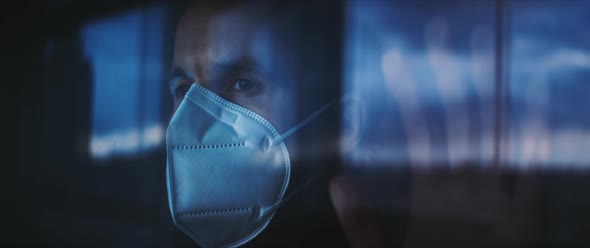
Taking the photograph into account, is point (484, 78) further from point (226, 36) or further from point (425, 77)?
point (226, 36)

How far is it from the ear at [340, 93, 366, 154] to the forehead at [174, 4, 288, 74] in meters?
0.28

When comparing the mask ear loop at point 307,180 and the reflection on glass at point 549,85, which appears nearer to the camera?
the mask ear loop at point 307,180

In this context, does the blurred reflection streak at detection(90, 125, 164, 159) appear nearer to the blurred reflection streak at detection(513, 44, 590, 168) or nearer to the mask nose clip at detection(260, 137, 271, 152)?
the mask nose clip at detection(260, 137, 271, 152)

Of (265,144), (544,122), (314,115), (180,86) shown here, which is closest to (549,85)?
(544,122)

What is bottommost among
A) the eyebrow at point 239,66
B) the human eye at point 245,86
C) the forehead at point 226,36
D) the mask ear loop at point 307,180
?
the mask ear loop at point 307,180

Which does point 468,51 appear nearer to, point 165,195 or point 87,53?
point 165,195

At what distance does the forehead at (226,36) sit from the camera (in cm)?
174

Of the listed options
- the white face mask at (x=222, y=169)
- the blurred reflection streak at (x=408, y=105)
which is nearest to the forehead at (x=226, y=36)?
the white face mask at (x=222, y=169)

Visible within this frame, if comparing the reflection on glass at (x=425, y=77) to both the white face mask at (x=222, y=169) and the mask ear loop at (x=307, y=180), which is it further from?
the white face mask at (x=222, y=169)

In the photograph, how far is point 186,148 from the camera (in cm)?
170

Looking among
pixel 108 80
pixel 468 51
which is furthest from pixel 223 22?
pixel 468 51

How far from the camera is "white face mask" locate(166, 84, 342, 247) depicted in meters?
1.67

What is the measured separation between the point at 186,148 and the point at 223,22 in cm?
44

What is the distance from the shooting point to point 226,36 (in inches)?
69.8
